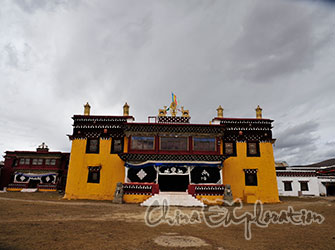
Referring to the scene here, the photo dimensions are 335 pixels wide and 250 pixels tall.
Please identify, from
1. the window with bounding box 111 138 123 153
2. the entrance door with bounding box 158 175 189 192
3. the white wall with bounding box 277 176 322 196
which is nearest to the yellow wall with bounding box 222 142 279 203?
the entrance door with bounding box 158 175 189 192

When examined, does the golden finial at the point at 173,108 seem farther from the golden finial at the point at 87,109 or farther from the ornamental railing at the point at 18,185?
the ornamental railing at the point at 18,185

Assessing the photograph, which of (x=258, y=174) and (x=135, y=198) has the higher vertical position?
(x=258, y=174)

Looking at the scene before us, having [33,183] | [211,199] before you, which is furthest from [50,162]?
[211,199]

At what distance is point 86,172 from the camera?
24438mm

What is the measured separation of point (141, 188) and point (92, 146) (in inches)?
335

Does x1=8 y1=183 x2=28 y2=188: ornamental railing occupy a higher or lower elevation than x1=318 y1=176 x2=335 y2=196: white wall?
lower

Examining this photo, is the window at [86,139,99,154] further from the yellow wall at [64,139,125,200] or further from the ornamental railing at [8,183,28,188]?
the ornamental railing at [8,183,28,188]

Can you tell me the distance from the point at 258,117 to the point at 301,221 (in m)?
16.5

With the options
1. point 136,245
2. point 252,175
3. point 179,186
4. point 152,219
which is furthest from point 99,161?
point 136,245

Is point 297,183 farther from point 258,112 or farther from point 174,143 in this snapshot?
point 174,143

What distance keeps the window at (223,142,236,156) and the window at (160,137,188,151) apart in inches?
188

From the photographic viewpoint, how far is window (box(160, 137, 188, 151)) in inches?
920

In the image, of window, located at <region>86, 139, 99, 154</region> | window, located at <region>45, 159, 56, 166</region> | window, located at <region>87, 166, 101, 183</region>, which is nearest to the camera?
window, located at <region>87, 166, 101, 183</region>

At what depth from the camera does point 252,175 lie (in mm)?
24578
